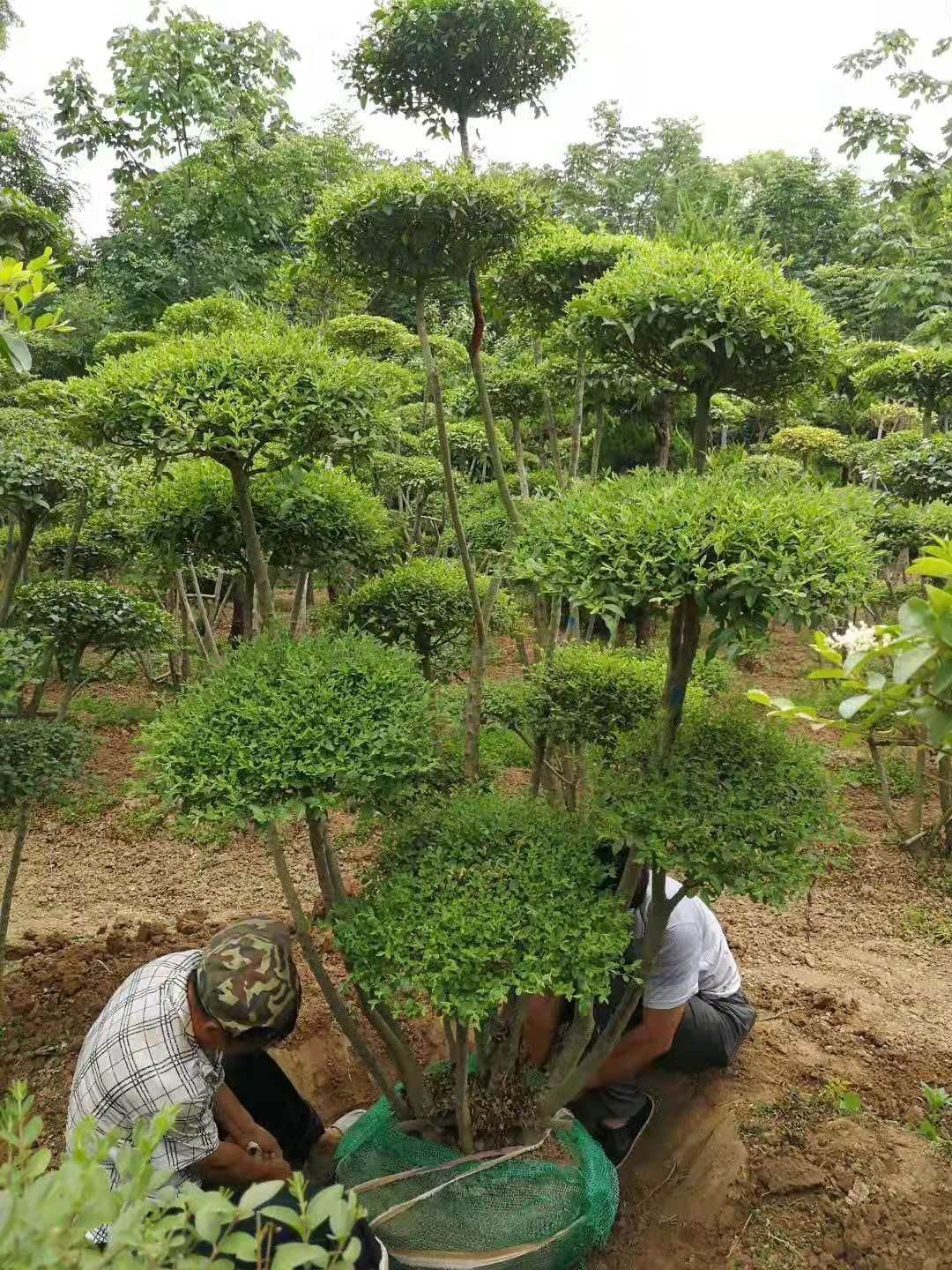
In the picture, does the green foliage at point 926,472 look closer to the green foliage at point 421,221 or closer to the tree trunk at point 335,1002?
the green foliage at point 421,221

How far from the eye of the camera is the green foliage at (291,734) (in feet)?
7.13

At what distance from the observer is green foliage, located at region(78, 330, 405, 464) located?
8.27 feet

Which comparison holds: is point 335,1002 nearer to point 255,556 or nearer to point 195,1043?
point 195,1043

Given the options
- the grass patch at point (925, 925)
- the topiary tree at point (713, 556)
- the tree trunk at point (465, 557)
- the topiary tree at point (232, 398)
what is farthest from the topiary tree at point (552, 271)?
the grass patch at point (925, 925)

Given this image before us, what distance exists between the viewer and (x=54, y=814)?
606cm

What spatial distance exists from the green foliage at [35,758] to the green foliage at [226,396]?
108 cm

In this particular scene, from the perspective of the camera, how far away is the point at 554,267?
3.53m

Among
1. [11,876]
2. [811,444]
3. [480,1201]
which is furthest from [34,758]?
[811,444]

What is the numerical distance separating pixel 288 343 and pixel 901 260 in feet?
21.1

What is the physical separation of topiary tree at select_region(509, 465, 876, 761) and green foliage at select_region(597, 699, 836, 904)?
1.30ft

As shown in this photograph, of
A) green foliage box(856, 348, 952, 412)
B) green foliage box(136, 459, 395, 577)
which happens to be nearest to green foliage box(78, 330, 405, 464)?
green foliage box(136, 459, 395, 577)

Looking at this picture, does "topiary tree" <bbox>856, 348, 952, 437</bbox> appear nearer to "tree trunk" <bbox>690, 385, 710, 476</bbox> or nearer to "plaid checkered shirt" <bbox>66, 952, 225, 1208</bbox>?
"tree trunk" <bbox>690, 385, 710, 476</bbox>

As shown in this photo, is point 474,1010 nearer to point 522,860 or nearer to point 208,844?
point 522,860

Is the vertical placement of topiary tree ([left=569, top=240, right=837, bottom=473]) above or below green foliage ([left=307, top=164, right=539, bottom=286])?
below
